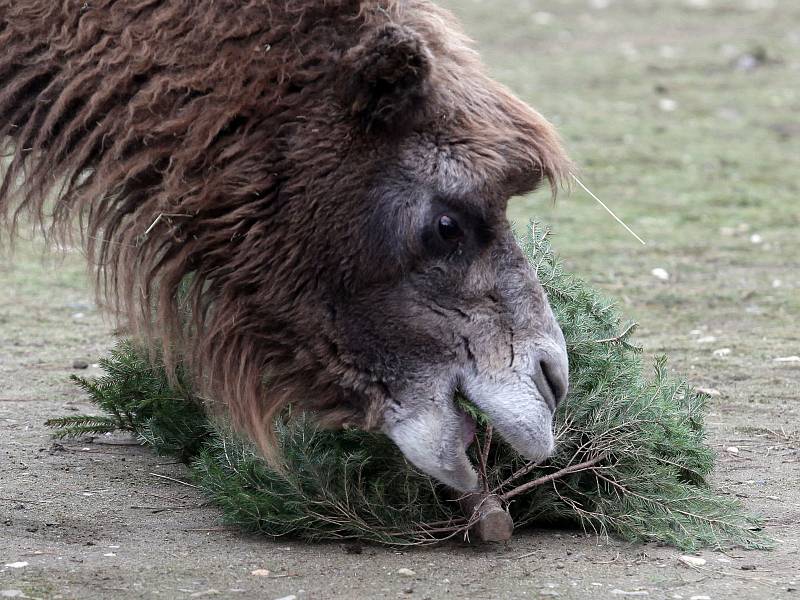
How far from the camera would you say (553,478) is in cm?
465

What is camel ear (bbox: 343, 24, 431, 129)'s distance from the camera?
3834 mm

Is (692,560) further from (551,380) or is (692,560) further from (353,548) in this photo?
(353,548)

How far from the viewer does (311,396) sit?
4.20m

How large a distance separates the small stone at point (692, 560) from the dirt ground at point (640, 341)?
2cm

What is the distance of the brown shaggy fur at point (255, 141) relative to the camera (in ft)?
13.0

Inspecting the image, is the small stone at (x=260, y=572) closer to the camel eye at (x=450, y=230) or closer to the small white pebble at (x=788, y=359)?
the camel eye at (x=450, y=230)

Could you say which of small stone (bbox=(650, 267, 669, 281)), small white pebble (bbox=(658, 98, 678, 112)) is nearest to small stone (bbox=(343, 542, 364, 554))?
small stone (bbox=(650, 267, 669, 281))

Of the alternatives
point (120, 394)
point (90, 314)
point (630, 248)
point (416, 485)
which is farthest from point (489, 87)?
point (630, 248)

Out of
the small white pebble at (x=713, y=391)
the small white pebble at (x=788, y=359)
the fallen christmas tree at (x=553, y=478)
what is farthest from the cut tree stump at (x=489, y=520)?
the small white pebble at (x=788, y=359)

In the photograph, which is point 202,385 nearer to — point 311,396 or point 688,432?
point 311,396

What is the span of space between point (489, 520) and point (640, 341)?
296cm

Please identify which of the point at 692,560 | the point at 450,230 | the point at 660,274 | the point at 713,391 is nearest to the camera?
the point at 450,230

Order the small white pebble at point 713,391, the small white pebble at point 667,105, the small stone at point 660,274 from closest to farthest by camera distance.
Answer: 1. the small white pebble at point 713,391
2. the small stone at point 660,274
3. the small white pebble at point 667,105

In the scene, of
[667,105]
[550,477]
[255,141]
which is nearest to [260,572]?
[550,477]
